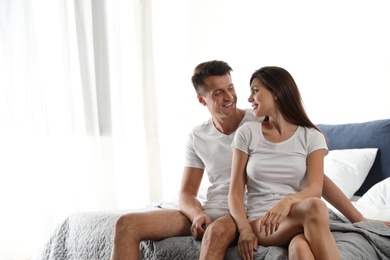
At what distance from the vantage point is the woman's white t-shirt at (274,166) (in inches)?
72.2

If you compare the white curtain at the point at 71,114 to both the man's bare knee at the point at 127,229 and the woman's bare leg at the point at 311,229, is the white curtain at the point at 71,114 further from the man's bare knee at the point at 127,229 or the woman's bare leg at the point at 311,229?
the woman's bare leg at the point at 311,229

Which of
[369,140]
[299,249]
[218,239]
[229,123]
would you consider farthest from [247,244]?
[369,140]

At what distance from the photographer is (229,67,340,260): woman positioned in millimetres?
1650

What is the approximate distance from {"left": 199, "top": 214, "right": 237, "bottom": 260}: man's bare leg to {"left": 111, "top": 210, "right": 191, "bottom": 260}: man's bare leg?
0.21 m

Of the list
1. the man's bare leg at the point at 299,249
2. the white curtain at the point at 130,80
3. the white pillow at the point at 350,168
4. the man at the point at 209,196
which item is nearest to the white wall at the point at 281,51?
the white curtain at the point at 130,80

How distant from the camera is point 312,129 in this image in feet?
6.31

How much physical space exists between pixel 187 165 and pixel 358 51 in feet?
5.63

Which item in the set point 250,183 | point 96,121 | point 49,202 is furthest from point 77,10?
point 250,183

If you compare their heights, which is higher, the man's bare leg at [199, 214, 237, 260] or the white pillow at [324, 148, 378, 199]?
the man's bare leg at [199, 214, 237, 260]

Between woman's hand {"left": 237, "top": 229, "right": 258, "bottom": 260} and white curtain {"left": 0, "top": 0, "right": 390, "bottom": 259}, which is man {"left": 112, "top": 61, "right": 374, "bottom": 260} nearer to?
woman's hand {"left": 237, "top": 229, "right": 258, "bottom": 260}

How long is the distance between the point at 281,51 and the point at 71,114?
4.97ft

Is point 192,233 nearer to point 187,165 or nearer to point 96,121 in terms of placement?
point 187,165

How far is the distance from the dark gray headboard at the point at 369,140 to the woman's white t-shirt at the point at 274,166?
1.20 m

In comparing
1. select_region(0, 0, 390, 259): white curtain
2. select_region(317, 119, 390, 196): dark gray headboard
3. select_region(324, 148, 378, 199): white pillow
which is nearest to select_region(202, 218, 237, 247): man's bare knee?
select_region(0, 0, 390, 259): white curtain
